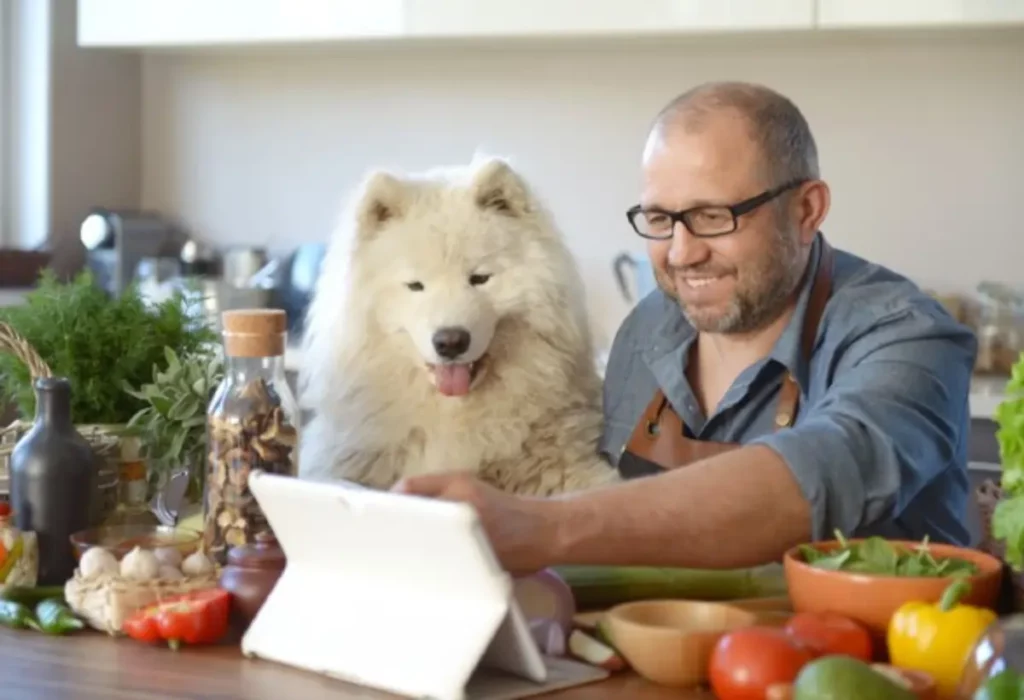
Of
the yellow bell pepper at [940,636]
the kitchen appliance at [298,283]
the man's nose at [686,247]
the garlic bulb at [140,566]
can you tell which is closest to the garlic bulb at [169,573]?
the garlic bulb at [140,566]

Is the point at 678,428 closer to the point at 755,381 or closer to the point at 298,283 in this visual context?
the point at 755,381

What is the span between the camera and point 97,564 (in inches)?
50.9

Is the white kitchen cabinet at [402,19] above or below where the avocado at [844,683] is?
above

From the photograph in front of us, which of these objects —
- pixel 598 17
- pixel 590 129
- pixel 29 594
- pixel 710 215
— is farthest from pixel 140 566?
pixel 590 129

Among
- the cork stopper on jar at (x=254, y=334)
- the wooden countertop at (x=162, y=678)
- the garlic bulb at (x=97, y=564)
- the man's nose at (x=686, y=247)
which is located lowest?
the wooden countertop at (x=162, y=678)

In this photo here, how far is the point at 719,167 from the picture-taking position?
5.52 ft

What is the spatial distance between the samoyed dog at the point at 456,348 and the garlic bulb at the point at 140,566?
1.76 ft

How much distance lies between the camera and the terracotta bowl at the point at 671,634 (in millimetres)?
1086

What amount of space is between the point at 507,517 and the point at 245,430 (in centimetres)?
29

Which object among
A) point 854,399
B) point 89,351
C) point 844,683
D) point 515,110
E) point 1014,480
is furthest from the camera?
point 515,110

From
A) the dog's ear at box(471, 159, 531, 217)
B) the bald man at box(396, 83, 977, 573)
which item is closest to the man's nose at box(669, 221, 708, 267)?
the bald man at box(396, 83, 977, 573)

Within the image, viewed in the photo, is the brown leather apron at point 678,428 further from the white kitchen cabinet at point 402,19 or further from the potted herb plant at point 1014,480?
the white kitchen cabinet at point 402,19

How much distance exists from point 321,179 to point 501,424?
1985mm

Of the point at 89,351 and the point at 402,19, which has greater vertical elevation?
the point at 402,19
